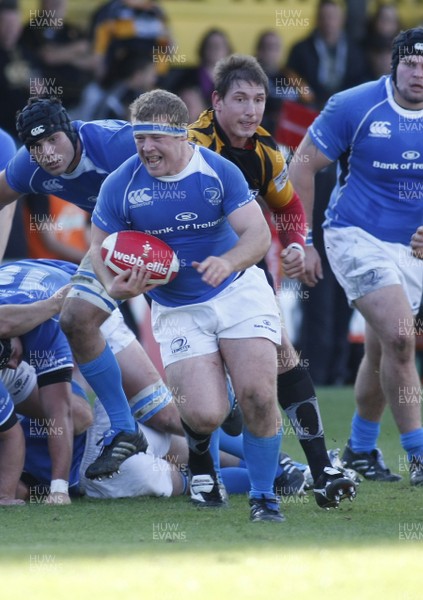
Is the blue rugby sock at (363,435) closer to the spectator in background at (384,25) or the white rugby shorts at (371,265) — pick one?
the white rugby shorts at (371,265)

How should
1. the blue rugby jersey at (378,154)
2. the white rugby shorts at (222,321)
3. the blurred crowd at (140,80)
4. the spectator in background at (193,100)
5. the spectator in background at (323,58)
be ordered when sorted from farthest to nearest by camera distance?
the spectator in background at (323,58) < the spectator in background at (193,100) < the blurred crowd at (140,80) < the blue rugby jersey at (378,154) < the white rugby shorts at (222,321)

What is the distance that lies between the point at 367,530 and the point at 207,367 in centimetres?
107

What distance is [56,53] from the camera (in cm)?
1254

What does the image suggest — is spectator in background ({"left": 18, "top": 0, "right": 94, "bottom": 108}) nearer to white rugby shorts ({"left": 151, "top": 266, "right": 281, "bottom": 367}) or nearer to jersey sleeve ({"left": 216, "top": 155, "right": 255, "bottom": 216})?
white rugby shorts ({"left": 151, "top": 266, "right": 281, "bottom": 367})

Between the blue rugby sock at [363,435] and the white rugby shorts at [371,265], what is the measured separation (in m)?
0.80

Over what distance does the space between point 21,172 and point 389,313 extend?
2.18 metres

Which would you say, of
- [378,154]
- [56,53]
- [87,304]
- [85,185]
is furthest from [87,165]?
[56,53]

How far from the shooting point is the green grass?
4.57 meters

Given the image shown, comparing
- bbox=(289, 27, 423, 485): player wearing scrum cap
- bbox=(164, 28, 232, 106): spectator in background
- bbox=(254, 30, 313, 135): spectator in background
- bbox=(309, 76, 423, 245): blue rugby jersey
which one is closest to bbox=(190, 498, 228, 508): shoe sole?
bbox=(289, 27, 423, 485): player wearing scrum cap

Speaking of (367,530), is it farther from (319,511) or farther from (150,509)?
(150,509)

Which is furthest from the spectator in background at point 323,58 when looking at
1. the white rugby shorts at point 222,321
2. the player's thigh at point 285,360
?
the white rugby shorts at point 222,321

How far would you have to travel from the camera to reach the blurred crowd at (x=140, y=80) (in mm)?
11953

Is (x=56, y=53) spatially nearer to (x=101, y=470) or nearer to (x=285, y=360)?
(x=285, y=360)

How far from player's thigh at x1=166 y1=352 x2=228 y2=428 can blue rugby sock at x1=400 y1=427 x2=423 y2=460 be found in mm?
1607
